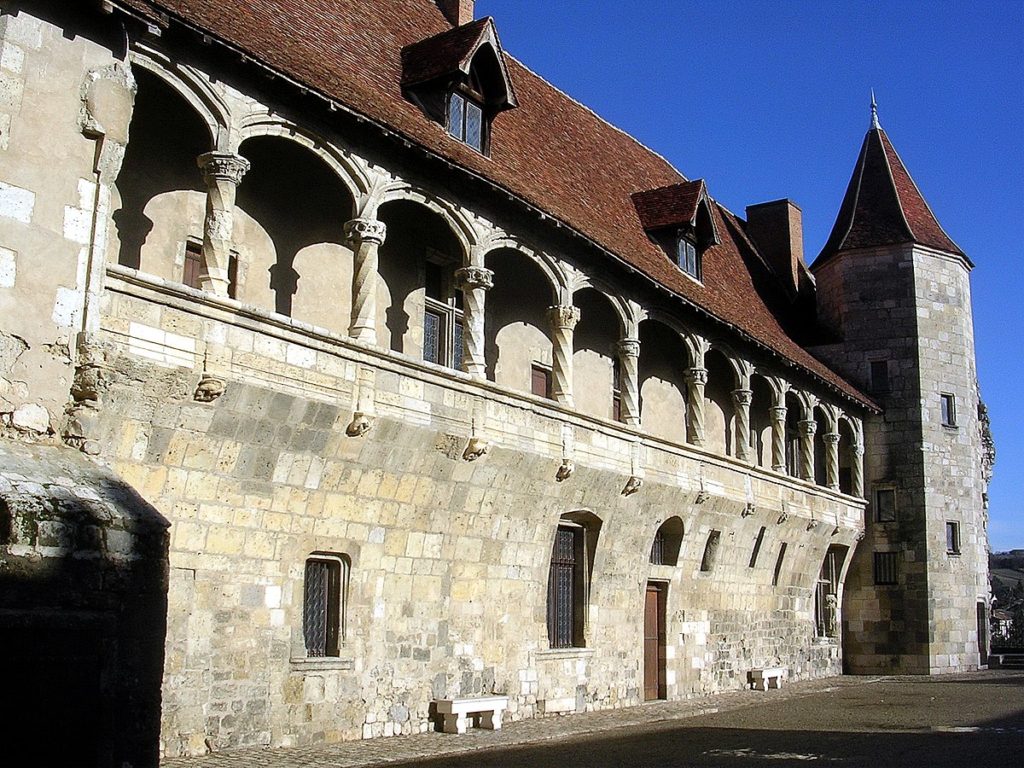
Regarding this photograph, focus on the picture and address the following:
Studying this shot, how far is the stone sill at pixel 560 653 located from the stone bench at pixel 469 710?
1319 mm

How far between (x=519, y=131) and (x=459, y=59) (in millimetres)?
2964

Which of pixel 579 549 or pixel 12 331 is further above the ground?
pixel 12 331

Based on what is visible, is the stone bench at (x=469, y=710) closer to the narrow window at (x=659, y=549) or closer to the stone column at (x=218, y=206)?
the stone column at (x=218, y=206)

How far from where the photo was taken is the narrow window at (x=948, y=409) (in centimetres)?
2555

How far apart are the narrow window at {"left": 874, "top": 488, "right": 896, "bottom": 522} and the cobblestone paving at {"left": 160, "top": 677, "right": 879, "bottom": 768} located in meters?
8.82

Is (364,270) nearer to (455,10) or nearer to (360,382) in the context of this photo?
(360,382)

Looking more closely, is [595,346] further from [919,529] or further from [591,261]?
[919,529]

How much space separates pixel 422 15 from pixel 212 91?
25.8 feet

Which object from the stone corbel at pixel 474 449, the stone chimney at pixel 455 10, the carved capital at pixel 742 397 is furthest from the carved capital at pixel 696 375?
the stone chimney at pixel 455 10

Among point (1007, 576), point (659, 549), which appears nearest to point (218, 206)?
point (659, 549)

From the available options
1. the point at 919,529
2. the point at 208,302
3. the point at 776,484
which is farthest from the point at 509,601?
the point at 919,529

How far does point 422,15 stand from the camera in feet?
57.0

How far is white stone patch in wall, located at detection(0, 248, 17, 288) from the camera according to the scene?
26.0ft

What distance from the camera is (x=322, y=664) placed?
10938mm
